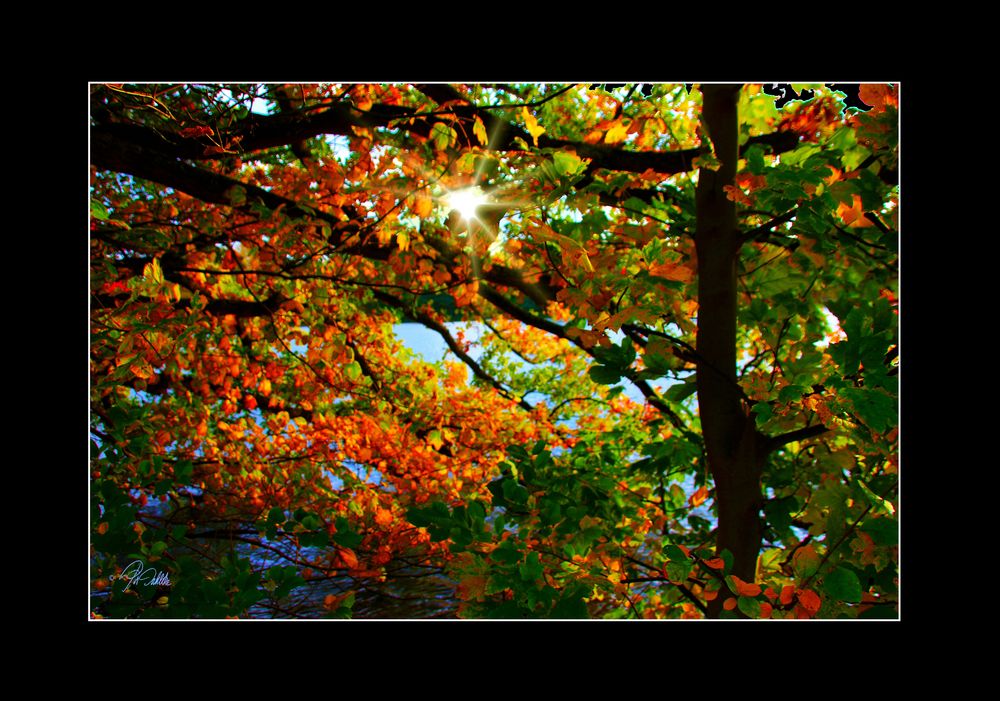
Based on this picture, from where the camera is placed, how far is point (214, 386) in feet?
21.7

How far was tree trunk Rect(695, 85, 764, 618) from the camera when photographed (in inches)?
100

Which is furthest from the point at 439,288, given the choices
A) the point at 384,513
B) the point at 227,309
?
the point at 227,309

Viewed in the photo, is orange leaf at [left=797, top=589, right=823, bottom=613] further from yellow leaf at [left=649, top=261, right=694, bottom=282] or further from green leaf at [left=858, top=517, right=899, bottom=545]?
yellow leaf at [left=649, top=261, right=694, bottom=282]

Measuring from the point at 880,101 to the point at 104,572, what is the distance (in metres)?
2.83

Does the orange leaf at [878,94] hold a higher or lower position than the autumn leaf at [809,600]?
higher

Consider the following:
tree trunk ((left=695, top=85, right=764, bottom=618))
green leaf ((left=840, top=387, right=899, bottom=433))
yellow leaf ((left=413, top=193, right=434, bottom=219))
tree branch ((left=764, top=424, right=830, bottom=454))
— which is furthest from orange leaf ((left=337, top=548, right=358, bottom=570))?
green leaf ((left=840, top=387, right=899, bottom=433))

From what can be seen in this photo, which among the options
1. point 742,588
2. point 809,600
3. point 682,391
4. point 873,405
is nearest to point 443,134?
point 682,391

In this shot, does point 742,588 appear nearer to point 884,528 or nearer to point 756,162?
point 884,528
